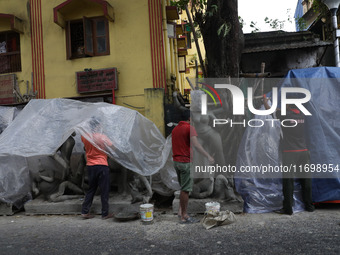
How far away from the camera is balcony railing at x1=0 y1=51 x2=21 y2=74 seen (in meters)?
10.2

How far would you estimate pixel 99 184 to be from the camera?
5027 millimetres

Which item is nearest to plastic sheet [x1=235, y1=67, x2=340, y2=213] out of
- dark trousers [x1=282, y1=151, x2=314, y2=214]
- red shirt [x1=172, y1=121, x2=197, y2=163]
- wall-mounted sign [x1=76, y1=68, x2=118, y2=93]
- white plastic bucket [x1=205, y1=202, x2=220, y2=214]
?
dark trousers [x1=282, y1=151, x2=314, y2=214]

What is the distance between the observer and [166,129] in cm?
872

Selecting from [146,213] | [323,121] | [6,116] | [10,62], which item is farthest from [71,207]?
[10,62]

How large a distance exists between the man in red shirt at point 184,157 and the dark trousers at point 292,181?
48.3 inches

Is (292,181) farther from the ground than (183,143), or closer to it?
closer to it

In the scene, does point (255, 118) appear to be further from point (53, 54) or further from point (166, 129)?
point (53, 54)

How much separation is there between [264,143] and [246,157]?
0.41 m

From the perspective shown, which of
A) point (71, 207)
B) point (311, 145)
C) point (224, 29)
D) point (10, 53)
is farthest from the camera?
point (10, 53)

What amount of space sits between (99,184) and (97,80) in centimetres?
504

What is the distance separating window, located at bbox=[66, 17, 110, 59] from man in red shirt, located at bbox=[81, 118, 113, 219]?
4.99m

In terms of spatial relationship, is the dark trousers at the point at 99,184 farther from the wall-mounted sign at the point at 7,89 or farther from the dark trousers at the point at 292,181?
the wall-mounted sign at the point at 7,89

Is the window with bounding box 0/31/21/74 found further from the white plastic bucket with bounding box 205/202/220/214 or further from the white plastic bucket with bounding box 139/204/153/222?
the white plastic bucket with bounding box 205/202/220/214

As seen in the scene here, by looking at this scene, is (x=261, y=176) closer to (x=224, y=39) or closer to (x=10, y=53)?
(x=224, y=39)
